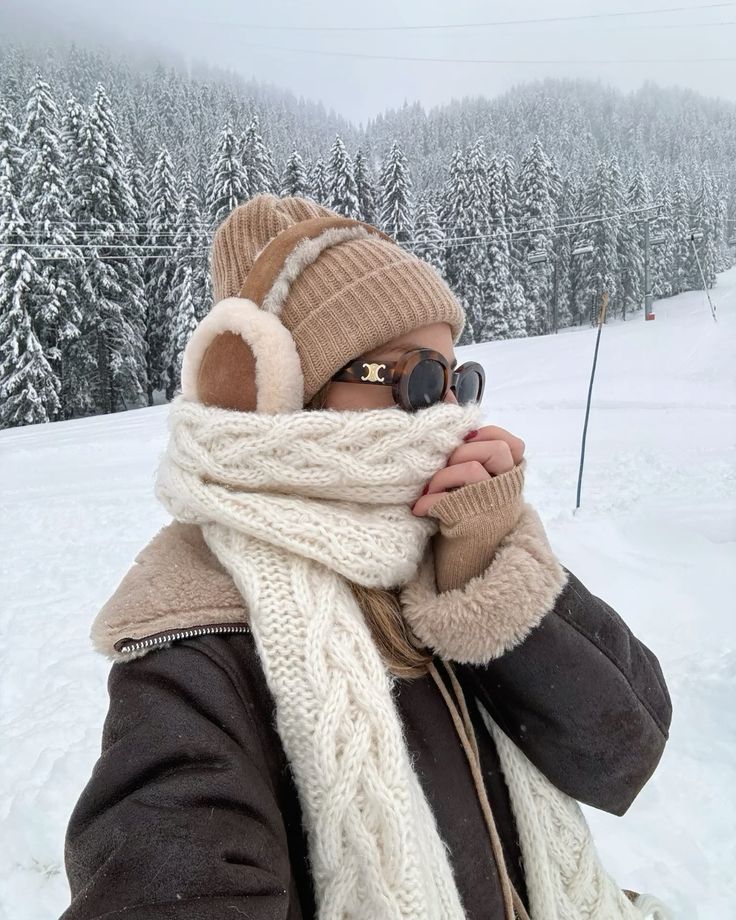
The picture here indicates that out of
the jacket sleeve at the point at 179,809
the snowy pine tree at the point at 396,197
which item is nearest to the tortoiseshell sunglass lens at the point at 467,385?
the jacket sleeve at the point at 179,809

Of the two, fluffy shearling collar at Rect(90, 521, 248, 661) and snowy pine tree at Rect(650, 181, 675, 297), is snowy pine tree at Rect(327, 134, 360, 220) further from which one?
fluffy shearling collar at Rect(90, 521, 248, 661)

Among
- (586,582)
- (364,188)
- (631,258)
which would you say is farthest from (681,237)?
(586,582)

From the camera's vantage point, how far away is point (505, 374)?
73.9ft

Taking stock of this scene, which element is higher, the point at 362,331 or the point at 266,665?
the point at 362,331

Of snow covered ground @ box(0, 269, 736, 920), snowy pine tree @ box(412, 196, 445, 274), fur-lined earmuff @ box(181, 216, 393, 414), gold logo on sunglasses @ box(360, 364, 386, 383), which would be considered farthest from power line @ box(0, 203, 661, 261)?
gold logo on sunglasses @ box(360, 364, 386, 383)

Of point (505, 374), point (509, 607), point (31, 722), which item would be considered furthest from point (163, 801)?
point (505, 374)

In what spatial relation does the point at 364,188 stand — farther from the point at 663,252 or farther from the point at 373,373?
the point at 373,373

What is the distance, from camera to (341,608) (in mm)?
1205

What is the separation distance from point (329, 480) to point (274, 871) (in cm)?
71

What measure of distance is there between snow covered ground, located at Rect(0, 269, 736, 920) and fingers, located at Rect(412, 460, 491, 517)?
2838 mm

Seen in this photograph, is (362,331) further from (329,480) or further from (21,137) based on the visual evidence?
(21,137)

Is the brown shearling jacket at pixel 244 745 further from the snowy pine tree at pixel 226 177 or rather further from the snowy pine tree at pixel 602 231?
the snowy pine tree at pixel 602 231

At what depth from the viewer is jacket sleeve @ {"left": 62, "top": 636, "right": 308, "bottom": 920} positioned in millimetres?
860

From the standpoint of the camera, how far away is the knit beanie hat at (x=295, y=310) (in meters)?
1.31
